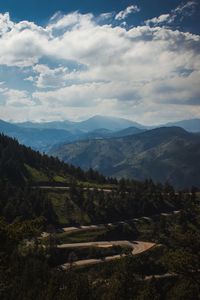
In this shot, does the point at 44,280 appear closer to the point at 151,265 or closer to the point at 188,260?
the point at 188,260

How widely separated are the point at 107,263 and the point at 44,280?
66.3m

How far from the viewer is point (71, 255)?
160 metres

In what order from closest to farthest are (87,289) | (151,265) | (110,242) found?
1. (87,289)
2. (151,265)
3. (110,242)

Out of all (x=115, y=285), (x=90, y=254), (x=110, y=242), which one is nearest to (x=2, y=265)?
(x=115, y=285)

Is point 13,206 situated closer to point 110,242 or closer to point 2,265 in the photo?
point 110,242

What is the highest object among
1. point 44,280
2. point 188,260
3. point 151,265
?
point 188,260

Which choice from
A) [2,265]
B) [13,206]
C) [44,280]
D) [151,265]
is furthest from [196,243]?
[13,206]

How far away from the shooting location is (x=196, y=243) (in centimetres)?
5866

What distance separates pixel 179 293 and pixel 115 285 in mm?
12647

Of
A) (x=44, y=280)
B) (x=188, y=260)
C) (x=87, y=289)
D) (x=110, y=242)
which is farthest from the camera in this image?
(x=110, y=242)

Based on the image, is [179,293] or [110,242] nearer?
[179,293]

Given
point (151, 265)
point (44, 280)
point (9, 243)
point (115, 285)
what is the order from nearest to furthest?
point (9, 243) < point (115, 285) < point (44, 280) < point (151, 265)

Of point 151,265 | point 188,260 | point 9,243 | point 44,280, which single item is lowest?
point 151,265

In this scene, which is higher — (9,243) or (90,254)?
(9,243)
